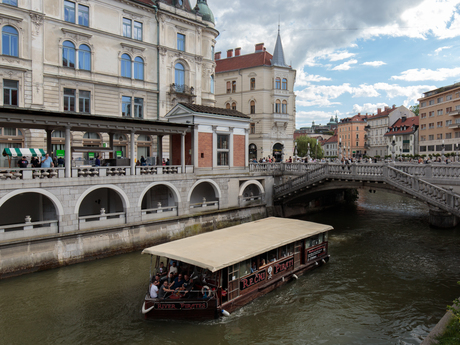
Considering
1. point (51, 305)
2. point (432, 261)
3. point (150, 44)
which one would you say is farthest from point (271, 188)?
point (51, 305)

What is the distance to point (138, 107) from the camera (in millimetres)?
39594

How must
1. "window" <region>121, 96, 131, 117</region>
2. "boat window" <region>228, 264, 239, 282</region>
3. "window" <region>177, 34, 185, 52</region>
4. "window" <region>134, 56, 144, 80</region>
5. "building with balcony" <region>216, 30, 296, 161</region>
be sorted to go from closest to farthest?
"boat window" <region>228, 264, 239, 282</region> → "window" <region>121, 96, 131, 117</region> → "window" <region>134, 56, 144, 80</region> → "window" <region>177, 34, 185, 52</region> → "building with balcony" <region>216, 30, 296, 161</region>

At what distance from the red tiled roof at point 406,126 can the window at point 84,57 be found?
3226 inches

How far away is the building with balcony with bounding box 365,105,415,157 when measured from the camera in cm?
10550

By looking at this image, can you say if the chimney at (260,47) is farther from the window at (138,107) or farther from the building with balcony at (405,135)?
the building with balcony at (405,135)

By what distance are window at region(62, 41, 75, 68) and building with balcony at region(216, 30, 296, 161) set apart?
30.5m

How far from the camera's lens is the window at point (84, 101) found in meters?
35.2

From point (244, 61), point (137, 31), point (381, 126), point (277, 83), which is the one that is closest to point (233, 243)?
point (137, 31)

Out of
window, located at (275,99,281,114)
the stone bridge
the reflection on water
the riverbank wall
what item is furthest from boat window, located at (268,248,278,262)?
window, located at (275,99,281,114)

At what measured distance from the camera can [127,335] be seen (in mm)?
14320

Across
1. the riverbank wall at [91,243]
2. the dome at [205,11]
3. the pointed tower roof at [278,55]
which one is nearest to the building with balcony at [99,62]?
the dome at [205,11]

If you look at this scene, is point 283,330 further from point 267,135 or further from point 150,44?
point 267,135

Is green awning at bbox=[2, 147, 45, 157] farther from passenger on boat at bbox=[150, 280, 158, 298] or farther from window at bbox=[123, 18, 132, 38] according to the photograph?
passenger on boat at bbox=[150, 280, 158, 298]

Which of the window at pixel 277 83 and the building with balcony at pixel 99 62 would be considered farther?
the window at pixel 277 83
